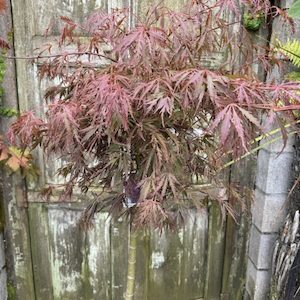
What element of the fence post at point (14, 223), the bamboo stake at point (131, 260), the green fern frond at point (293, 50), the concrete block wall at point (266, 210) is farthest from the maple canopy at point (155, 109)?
the concrete block wall at point (266, 210)

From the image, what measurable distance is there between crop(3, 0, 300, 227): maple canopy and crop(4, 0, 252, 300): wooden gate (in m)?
0.89

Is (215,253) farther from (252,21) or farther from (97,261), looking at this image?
(252,21)

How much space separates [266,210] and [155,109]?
4.65 ft

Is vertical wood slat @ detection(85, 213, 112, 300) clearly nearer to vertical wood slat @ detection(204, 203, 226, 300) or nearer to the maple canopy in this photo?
vertical wood slat @ detection(204, 203, 226, 300)

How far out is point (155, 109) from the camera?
123 cm

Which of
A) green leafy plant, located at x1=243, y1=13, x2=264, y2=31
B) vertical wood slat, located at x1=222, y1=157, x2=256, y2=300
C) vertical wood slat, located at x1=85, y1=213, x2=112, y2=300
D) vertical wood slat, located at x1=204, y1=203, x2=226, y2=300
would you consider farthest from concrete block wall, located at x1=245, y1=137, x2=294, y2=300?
vertical wood slat, located at x1=85, y1=213, x2=112, y2=300

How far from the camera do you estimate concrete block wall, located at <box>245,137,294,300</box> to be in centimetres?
226

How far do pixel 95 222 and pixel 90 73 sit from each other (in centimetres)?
126

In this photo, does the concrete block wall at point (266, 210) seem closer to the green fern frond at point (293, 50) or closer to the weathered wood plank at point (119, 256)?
the green fern frond at point (293, 50)

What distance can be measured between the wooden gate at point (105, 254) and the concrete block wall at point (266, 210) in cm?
10

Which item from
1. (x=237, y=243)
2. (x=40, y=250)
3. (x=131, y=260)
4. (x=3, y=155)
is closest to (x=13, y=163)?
(x=3, y=155)

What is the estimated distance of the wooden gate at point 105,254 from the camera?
7.73ft

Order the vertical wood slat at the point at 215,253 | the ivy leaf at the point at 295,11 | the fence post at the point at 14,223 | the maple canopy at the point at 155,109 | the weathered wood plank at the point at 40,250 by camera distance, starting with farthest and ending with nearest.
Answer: the vertical wood slat at the point at 215,253 < the weathered wood plank at the point at 40,250 < the fence post at the point at 14,223 < the ivy leaf at the point at 295,11 < the maple canopy at the point at 155,109

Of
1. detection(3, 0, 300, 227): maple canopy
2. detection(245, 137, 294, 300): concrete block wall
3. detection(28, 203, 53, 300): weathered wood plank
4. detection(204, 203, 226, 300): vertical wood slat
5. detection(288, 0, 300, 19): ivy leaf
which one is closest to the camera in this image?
detection(3, 0, 300, 227): maple canopy
